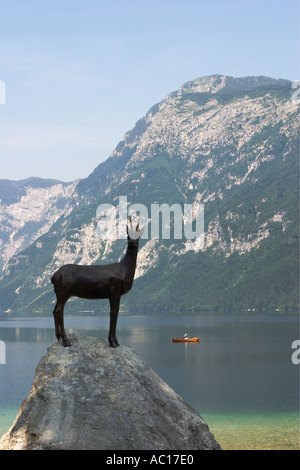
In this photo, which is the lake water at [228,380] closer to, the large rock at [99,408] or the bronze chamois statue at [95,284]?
the large rock at [99,408]

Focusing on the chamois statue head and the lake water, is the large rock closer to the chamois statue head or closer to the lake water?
the chamois statue head

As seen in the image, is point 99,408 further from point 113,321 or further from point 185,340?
point 185,340

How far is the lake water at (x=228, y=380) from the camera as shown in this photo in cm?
4472

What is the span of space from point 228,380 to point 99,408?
57.2m

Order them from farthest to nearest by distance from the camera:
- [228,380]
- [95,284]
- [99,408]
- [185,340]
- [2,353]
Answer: [185,340] → [2,353] → [228,380] → [95,284] → [99,408]

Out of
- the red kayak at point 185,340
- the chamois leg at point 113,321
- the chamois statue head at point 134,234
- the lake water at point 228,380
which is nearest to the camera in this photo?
the chamois leg at point 113,321

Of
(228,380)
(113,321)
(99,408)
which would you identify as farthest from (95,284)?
(228,380)

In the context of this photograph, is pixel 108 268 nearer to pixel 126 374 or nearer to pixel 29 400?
pixel 126 374

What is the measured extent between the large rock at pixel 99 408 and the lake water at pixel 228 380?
2059cm

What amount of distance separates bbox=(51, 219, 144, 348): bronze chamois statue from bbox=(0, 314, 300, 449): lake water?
21070 millimetres

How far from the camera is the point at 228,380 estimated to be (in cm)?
7356

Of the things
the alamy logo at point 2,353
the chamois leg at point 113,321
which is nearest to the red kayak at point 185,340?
the alamy logo at point 2,353

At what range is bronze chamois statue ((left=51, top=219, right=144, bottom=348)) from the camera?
20.7 meters
